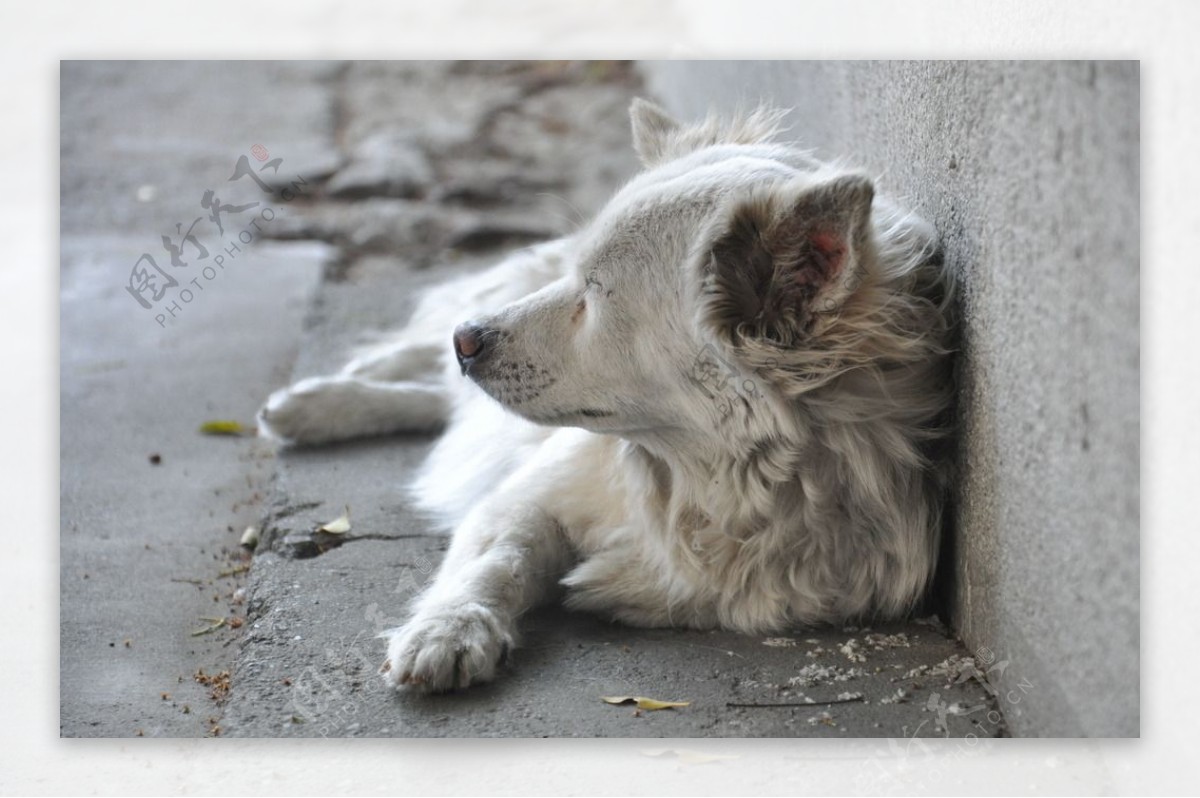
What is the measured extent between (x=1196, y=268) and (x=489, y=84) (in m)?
9.64

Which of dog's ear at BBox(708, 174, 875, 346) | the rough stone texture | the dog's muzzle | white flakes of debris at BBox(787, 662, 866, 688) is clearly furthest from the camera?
the rough stone texture

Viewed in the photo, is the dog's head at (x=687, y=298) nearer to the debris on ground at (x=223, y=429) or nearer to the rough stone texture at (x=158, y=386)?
the rough stone texture at (x=158, y=386)

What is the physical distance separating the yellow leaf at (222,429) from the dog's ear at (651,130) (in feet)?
7.21

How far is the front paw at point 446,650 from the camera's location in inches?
113

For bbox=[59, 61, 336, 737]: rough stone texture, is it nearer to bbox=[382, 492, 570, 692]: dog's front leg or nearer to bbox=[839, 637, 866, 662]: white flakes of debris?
bbox=[382, 492, 570, 692]: dog's front leg

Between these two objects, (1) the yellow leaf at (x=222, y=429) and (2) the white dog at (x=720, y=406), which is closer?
(2) the white dog at (x=720, y=406)

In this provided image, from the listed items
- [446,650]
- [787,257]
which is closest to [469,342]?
[446,650]

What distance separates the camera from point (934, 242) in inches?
120

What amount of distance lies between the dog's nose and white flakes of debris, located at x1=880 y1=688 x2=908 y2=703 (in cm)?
121

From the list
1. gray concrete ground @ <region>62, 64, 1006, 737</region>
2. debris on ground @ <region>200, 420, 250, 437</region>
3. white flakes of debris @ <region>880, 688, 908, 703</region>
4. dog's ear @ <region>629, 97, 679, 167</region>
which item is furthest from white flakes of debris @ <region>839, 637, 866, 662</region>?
debris on ground @ <region>200, 420, 250, 437</region>

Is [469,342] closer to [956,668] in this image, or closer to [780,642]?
[780,642]

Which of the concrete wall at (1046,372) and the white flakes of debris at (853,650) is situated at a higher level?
the concrete wall at (1046,372)

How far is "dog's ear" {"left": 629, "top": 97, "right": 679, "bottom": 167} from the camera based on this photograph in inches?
137

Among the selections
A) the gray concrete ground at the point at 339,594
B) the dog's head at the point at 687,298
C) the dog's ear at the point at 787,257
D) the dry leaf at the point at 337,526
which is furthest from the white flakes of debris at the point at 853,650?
the dry leaf at the point at 337,526
